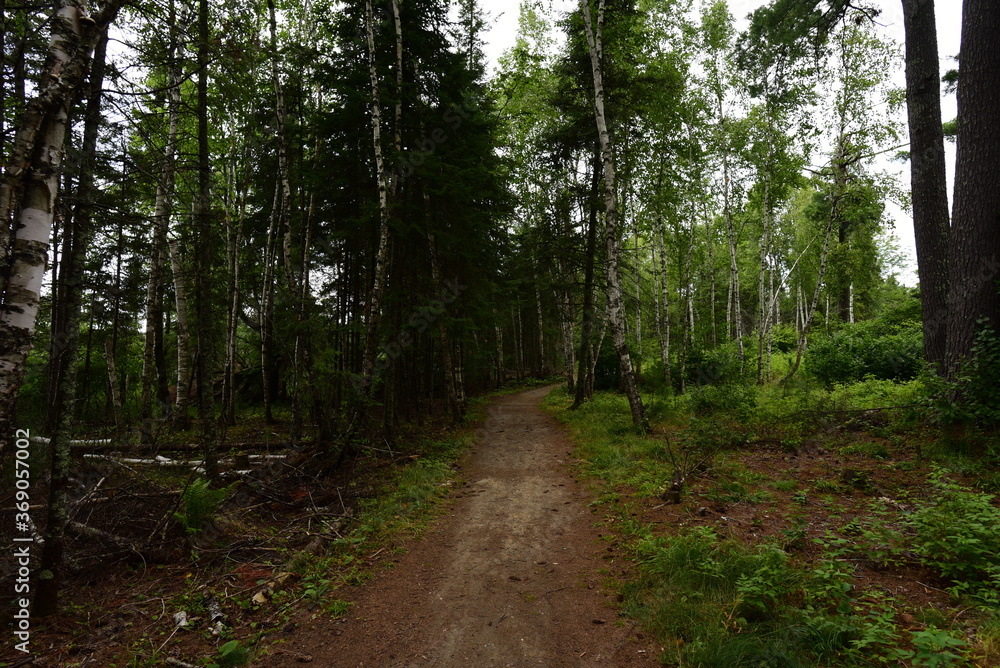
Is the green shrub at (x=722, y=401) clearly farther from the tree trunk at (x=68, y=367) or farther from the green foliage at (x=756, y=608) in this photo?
the tree trunk at (x=68, y=367)

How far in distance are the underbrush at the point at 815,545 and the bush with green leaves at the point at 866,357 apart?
452 cm

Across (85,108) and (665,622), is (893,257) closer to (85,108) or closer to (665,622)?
(665,622)

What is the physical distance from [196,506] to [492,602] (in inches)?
162

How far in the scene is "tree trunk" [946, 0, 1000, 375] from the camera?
6.75m

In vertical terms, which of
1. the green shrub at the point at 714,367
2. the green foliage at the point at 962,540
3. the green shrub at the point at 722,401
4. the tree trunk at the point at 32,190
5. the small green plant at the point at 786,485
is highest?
the tree trunk at the point at 32,190

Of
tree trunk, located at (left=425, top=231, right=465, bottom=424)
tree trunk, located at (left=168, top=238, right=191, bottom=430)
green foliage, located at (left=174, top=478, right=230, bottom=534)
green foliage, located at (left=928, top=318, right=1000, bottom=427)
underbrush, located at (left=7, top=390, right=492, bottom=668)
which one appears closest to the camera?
underbrush, located at (left=7, top=390, right=492, bottom=668)

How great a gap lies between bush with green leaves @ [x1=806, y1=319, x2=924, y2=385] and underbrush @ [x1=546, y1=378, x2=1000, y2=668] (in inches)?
178

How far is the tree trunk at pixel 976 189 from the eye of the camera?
675 centimetres

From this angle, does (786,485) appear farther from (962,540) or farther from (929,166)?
(929,166)

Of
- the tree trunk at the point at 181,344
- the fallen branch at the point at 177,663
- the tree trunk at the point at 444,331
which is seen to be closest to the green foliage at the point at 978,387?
the fallen branch at the point at 177,663

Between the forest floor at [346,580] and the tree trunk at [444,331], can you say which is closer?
the forest floor at [346,580]

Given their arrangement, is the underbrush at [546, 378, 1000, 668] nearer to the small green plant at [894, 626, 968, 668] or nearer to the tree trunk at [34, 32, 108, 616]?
the small green plant at [894, 626, 968, 668]

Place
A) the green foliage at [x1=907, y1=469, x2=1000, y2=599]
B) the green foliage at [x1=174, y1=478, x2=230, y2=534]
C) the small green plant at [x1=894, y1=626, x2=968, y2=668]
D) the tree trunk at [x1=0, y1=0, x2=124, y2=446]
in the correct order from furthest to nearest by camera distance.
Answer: the green foliage at [x1=174, y1=478, x2=230, y2=534] < the green foliage at [x1=907, y1=469, x2=1000, y2=599] < the tree trunk at [x1=0, y1=0, x2=124, y2=446] < the small green plant at [x1=894, y1=626, x2=968, y2=668]

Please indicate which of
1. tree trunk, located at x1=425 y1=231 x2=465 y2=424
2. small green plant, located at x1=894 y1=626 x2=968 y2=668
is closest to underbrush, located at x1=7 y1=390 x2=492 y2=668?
small green plant, located at x1=894 y1=626 x2=968 y2=668
